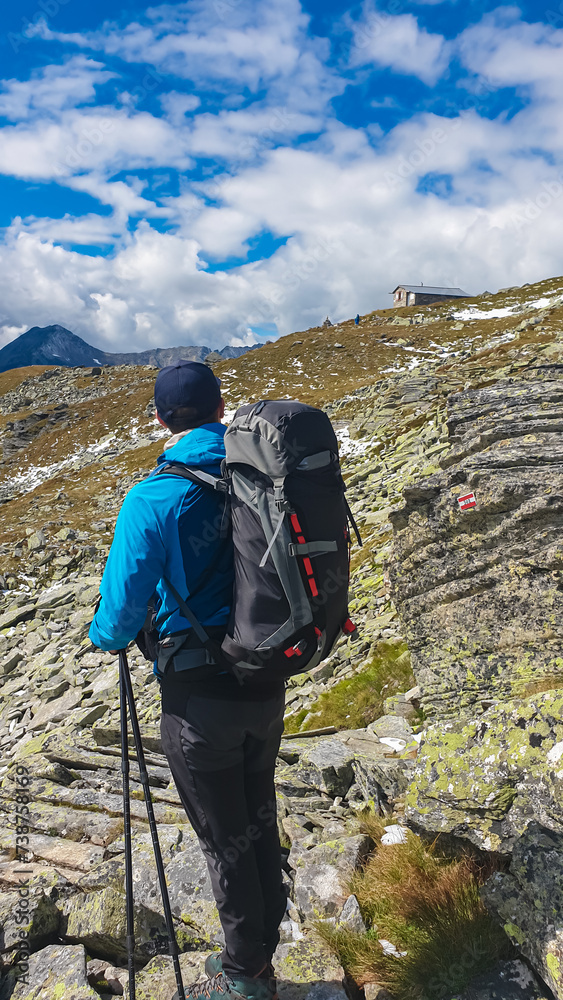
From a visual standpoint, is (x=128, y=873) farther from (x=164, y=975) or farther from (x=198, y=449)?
(x=198, y=449)

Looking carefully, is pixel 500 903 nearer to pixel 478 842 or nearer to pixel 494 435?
pixel 478 842

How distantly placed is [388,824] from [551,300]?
97225 millimetres

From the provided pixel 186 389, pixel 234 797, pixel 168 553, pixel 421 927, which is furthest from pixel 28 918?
pixel 186 389

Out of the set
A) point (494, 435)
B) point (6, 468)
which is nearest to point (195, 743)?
point (494, 435)

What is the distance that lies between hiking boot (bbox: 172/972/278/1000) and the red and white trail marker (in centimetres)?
534

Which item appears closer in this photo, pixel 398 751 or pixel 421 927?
pixel 421 927

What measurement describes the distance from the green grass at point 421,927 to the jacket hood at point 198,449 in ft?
11.8

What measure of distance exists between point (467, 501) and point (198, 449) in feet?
15.9

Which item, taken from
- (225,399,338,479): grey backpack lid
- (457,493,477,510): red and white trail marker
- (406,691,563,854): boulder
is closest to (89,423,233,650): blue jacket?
(225,399,338,479): grey backpack lid

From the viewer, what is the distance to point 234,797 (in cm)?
315

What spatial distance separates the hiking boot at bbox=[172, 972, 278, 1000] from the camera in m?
3.15

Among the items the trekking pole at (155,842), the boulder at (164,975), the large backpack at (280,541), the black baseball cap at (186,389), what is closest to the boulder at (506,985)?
the trekking pole at (155,842)

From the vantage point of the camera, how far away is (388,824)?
5.22 metres

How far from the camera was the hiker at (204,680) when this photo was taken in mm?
2963
